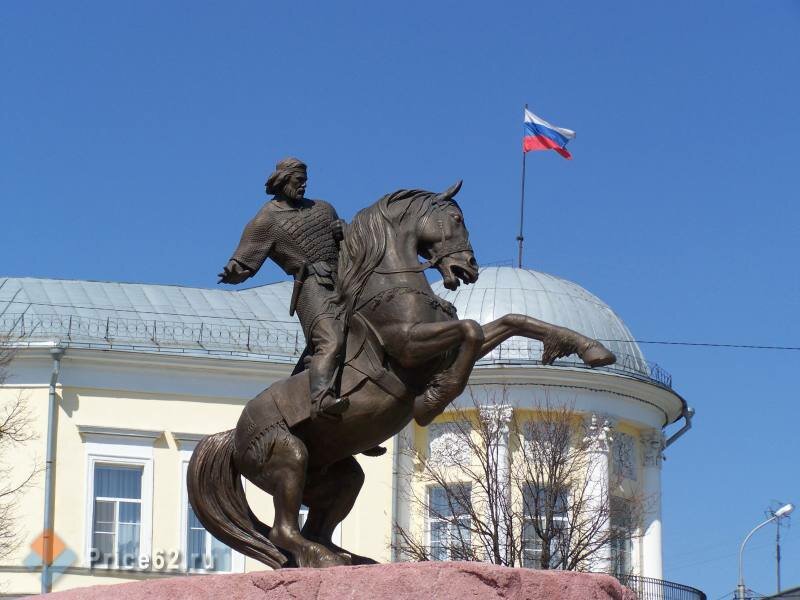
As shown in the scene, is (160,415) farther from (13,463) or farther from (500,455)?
(500,455)

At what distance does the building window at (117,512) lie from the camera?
34406 millimetres

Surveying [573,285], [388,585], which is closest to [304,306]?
[388,585]

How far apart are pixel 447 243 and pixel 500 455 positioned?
2385 centimetres

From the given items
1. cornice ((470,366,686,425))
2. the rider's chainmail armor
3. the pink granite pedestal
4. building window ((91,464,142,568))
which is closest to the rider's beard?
the rider's chainmail armor

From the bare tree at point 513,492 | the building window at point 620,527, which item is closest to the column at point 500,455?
the bare tree at point 513,492

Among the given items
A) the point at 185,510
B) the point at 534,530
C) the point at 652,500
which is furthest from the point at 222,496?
the point at 652,500

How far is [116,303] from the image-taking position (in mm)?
36688

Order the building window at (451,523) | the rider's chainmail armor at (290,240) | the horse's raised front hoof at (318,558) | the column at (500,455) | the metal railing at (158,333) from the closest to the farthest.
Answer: the horse's raised front hoof at (318,558) < the rider's chainmail armor at (290,240) < the building window at (451,523) < the column at (500,455) < the metal railing at (158,333)

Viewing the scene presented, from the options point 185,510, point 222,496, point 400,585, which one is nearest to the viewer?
point 400,585

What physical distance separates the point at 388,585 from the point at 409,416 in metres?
1.51

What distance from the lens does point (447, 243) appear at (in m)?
10.5

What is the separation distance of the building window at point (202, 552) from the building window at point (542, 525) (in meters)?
5.99

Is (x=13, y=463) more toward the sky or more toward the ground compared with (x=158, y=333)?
more toward the ground

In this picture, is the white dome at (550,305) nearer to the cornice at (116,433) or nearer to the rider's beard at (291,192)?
the cornice at (116,433)
